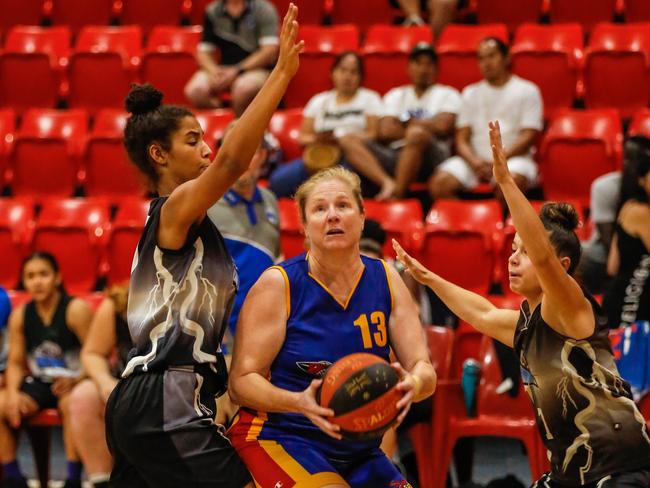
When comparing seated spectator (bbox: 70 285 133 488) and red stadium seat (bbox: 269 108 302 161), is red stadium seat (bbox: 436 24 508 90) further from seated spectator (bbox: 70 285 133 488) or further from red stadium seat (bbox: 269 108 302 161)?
seated spectator (bbox: 70 285 133 488)

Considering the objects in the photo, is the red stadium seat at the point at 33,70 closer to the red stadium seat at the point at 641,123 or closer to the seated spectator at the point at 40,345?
the seated spectator at the point at 40,345

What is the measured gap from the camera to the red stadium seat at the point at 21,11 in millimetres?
9898

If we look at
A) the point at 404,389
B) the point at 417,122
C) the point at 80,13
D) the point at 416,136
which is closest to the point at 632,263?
the point at 416,136

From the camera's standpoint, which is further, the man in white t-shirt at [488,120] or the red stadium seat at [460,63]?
the red stadium seat at [460,63]

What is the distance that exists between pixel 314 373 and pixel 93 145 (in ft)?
15.9

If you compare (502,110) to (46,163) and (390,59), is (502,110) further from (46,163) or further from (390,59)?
(46,163)

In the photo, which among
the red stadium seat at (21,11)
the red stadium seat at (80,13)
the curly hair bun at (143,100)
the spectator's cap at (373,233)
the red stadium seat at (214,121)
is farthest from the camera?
the red stadium seat at (21,11)

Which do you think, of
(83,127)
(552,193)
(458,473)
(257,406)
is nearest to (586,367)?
(257,406)

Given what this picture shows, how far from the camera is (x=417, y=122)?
7438mm

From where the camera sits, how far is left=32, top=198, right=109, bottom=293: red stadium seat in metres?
7.32

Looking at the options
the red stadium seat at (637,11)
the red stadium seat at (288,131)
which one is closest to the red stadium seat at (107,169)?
the red stadium seat at (288,131)

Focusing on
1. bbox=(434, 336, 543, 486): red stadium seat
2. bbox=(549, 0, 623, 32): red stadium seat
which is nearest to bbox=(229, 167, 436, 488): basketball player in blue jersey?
bbox=(434, 336, 543, 486): red stadium seat

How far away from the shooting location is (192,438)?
3.41 meters

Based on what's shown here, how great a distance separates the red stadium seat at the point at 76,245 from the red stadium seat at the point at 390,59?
2288mm
